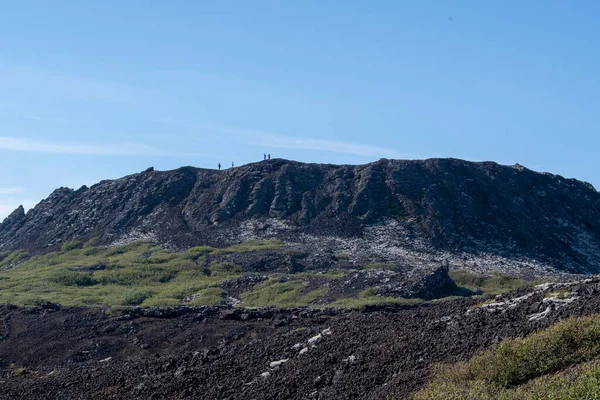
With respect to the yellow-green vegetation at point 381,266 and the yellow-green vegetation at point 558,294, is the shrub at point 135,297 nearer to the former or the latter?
the yellow-green vegetation at point 381,266

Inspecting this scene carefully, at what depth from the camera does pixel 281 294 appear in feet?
184

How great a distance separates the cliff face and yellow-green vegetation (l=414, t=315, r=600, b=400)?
186 ft

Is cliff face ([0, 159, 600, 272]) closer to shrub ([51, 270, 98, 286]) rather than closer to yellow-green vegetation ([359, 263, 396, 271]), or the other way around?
yellow-green vegetation ([359, 263, 396, 271])

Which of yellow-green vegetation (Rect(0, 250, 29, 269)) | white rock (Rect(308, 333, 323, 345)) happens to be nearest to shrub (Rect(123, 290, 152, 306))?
white rock (Rect(308, 333, 323, 345))

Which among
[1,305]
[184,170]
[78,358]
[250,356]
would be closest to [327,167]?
[184,170]

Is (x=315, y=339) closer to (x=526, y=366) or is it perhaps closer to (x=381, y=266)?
(x=526, y=366)

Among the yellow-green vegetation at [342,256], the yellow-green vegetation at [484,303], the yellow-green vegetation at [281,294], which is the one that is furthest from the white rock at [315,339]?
the yellow-green vegetation at [342,256]

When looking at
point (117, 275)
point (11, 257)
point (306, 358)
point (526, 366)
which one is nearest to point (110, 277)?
point (117, 275)

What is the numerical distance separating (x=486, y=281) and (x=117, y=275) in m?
33.9

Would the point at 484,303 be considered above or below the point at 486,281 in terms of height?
above

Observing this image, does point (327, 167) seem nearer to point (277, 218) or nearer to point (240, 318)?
point (277, 218)

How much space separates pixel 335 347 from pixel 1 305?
3813 cm

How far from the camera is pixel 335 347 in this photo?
23.5m

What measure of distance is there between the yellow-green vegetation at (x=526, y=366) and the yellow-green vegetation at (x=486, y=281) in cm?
3920
